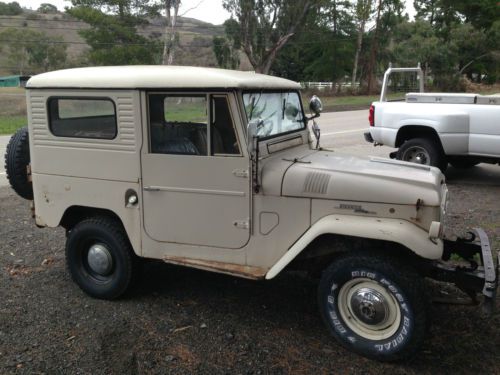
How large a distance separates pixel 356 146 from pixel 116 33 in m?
28.5

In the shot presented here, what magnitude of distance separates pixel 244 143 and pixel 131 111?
94 centimetres

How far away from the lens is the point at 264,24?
34.8m

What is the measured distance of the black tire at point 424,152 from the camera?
841 centimetres

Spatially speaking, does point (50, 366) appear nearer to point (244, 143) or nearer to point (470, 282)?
point (244, 143)

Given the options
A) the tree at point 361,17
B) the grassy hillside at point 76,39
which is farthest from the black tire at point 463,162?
the grassy hillside at point 76,39

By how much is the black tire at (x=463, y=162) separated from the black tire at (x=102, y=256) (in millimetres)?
6703

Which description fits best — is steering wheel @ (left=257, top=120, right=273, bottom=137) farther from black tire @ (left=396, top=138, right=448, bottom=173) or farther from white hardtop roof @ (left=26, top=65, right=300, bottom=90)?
black tire @ (left=396, top=138, right=448, bottom=173)

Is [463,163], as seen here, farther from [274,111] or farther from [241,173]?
[241,173]

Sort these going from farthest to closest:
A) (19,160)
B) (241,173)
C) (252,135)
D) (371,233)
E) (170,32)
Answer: (170,32), (19,160), (241,173), (252,135), (371,233)

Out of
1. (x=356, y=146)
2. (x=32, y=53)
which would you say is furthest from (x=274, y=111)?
(x=32, y=53)

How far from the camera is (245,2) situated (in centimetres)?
3362

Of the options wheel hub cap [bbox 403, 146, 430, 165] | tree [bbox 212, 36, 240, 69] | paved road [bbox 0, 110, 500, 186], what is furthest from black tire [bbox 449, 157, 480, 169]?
tree [bbox 212, 36, 240, 69]

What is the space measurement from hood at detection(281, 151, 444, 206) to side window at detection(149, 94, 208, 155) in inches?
29.4

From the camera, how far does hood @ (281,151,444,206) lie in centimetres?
334
